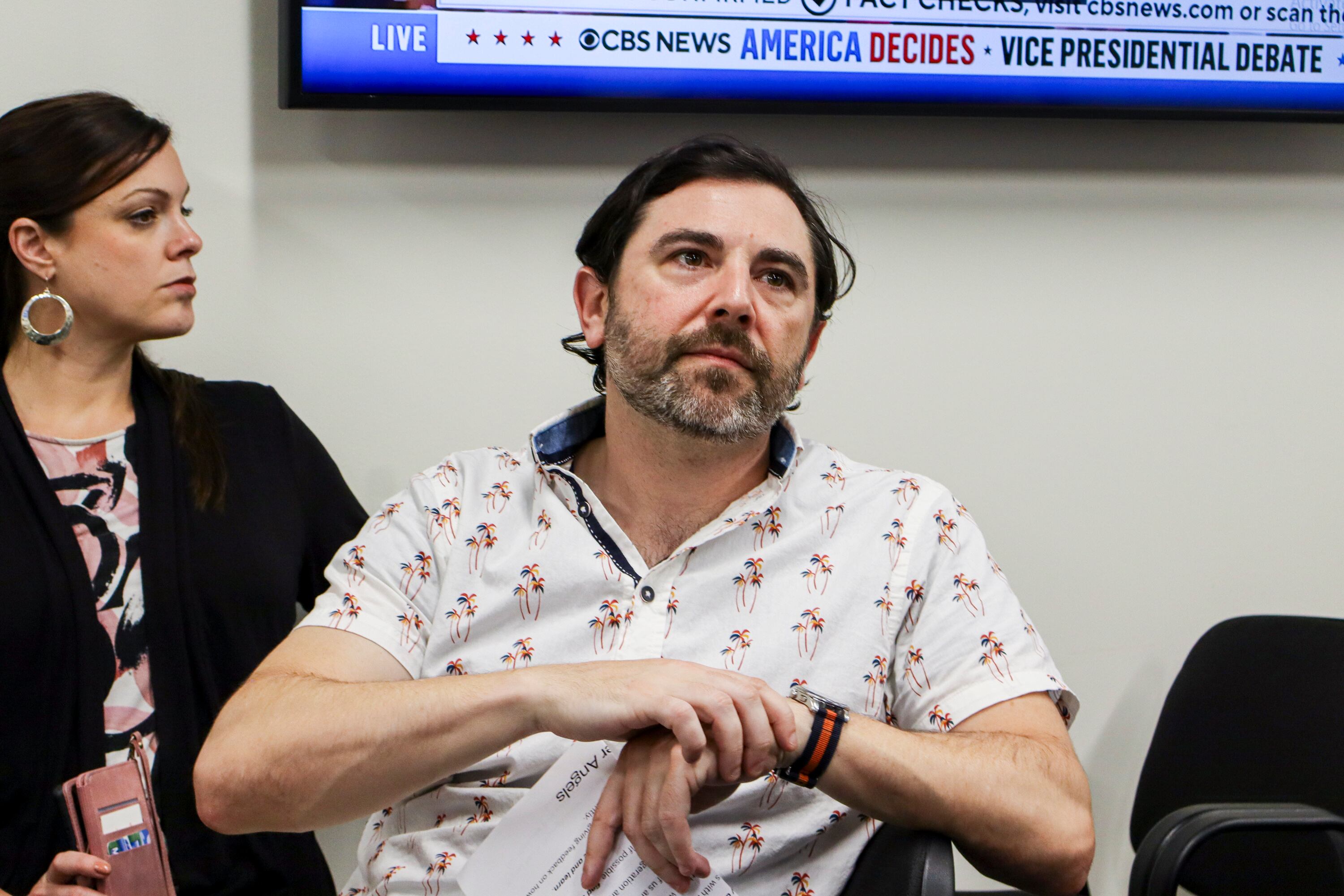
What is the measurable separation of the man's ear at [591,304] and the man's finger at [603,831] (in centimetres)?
65

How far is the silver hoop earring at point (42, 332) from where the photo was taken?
65.9 inches

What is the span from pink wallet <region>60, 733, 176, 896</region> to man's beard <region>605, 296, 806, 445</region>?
769mm

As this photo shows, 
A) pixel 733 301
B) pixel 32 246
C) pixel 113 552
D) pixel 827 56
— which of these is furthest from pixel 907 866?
pixel 32 246

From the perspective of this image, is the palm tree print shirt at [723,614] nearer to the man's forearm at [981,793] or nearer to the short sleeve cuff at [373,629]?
the short sleeve cuff at [373,629]

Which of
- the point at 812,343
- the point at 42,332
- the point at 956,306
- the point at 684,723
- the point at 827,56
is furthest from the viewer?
the point at 956,306

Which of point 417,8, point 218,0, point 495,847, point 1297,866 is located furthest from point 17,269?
point 1297,866

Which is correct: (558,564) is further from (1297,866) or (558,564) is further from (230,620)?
(1297,866)

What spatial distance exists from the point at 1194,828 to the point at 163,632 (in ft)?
4.56

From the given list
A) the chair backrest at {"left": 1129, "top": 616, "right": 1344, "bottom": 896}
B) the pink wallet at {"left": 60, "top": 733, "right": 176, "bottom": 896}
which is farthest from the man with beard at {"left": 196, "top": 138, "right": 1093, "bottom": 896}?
the chair backrest at {"left": 1129, "top": 616, "right": 1344, "bottom": 896}

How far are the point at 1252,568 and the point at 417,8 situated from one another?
5.95 ft

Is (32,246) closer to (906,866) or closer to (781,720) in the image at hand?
(781,720)

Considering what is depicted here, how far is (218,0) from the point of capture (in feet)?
6.26

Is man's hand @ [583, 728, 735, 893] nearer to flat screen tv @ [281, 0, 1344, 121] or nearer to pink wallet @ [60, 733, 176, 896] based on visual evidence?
pink wallet @ [60, 733, 176, 896]

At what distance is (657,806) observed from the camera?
110cm
